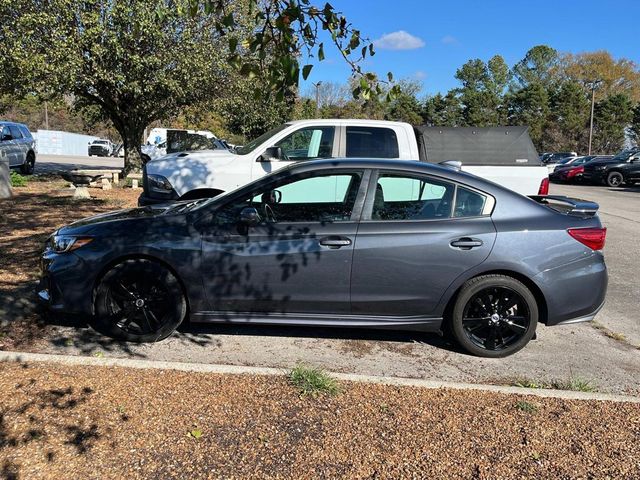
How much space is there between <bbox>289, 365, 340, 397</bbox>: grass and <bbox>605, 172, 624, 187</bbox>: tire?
2867cm

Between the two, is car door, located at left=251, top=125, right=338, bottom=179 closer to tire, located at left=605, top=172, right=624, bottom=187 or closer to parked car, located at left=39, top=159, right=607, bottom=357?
parked car, located at left=39, top=159, right=607, bottom=357

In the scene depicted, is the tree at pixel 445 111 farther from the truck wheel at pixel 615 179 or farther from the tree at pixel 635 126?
the truck wheel at pixel 615 179

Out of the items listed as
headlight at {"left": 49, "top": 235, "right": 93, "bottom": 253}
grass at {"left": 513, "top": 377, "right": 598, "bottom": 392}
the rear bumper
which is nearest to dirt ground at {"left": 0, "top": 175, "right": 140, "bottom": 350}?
headlight at {"left": 49, "top": 235, "right": 93, "bottom": 253}

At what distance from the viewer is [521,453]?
3061mm

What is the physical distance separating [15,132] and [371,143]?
1676 cm

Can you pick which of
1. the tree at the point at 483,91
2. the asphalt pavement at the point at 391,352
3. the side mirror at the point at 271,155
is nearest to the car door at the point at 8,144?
the side mirror at the point at 271,155

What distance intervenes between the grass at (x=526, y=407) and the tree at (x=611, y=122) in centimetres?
5901

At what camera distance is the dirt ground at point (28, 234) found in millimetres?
4699

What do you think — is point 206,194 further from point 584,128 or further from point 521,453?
point 584,128

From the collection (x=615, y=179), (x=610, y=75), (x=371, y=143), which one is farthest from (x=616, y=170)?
(x=610, y=75)

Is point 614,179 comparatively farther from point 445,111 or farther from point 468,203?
point 445,111

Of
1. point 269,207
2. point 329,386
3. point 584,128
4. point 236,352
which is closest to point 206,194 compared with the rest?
point 269,207

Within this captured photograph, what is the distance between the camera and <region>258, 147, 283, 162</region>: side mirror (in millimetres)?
7332

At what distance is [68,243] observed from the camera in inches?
175
